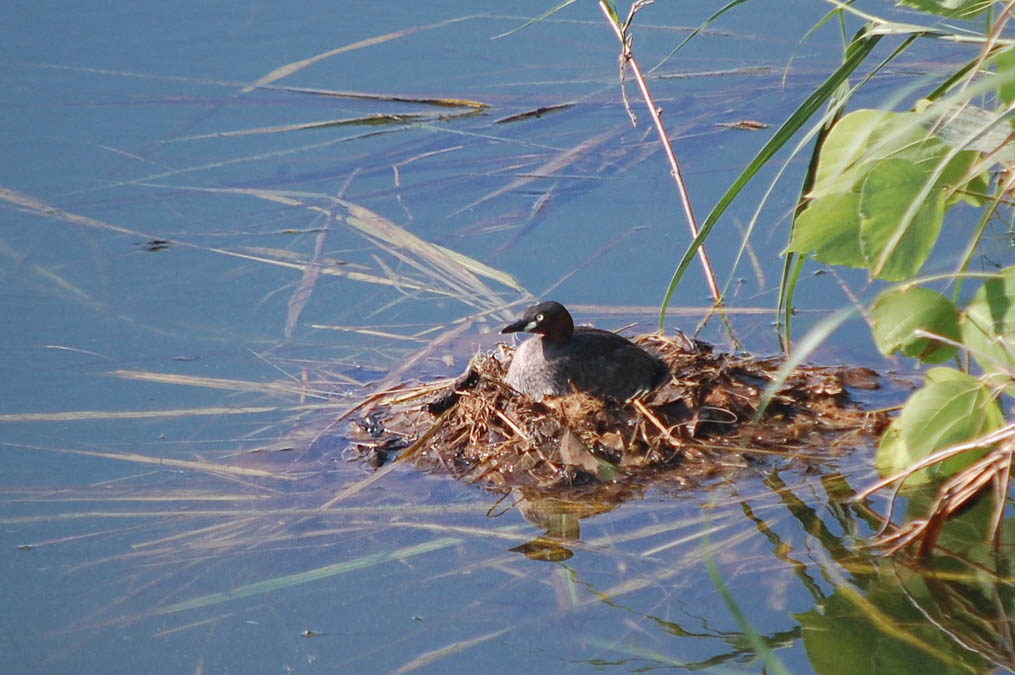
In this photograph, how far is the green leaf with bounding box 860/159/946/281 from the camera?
12.3 ft

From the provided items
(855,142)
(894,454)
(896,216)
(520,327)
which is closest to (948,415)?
(894,454)

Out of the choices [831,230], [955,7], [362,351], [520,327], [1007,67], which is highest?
[955,7]

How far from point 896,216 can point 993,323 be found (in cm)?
47

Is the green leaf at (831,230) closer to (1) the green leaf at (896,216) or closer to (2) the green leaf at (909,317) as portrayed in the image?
(1) the green leaf at (896,216)

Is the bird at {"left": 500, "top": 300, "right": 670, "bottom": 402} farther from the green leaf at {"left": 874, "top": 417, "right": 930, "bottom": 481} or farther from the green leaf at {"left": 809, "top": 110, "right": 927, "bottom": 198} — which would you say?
the green leaf at {"left": 809, "top": 110, "right": 927, "bottom": 198}

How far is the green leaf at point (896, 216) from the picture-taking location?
375 cm

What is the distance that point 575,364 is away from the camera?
5.08m

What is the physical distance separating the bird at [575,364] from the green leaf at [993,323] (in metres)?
1.34

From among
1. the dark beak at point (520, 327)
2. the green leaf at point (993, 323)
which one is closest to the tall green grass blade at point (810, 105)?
the green leaf at point (993, 323)

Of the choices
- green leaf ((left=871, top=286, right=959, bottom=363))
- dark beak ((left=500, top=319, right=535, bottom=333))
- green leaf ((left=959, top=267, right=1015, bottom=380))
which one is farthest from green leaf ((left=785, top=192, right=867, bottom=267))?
dark beak ((left=500, top=319, right=535, bottom=333))

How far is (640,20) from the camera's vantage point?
8016 mm

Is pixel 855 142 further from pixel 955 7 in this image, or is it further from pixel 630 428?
pixel 630 428

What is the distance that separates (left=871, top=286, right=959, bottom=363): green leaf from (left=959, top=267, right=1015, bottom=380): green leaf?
0.16 feet

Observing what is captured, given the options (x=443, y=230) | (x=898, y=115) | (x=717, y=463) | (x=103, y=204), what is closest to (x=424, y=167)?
(x=443, y=230)
